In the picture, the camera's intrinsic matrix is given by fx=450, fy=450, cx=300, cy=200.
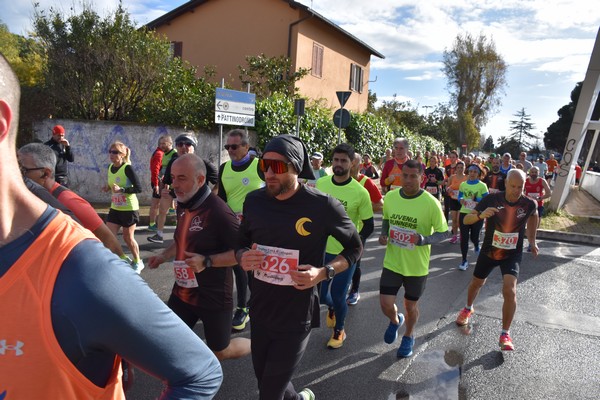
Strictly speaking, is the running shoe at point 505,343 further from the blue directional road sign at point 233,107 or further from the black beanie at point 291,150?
the blue directional road sign at point 233,107

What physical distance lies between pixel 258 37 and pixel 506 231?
63.3ft

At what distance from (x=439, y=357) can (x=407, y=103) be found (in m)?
41.0

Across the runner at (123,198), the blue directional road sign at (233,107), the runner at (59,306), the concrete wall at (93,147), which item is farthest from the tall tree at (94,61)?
the runner at (59,306)

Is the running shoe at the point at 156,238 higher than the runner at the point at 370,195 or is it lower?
lower

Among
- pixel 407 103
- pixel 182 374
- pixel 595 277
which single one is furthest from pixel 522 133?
pixel 182 374

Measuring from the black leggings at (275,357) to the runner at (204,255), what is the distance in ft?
1.73

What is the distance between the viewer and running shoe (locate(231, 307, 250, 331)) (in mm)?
4930

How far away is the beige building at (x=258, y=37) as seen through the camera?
21.2 metres

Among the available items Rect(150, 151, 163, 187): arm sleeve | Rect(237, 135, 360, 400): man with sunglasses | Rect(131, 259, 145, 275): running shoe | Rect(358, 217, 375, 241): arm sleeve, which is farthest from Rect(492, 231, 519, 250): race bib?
Rect(150, 151, 163, 187): arm sleeve

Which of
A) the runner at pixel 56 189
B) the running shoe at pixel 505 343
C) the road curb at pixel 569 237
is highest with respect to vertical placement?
the runner at pixel 56 189

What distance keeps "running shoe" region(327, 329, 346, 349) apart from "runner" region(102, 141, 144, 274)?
3.26 metres

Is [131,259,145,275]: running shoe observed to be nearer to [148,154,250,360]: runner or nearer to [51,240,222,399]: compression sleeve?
[148,154,250,360]: runner

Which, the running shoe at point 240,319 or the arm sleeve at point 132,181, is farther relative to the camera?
the arm sleeve at point 132,181

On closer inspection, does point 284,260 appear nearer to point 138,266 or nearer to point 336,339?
point 336,339
